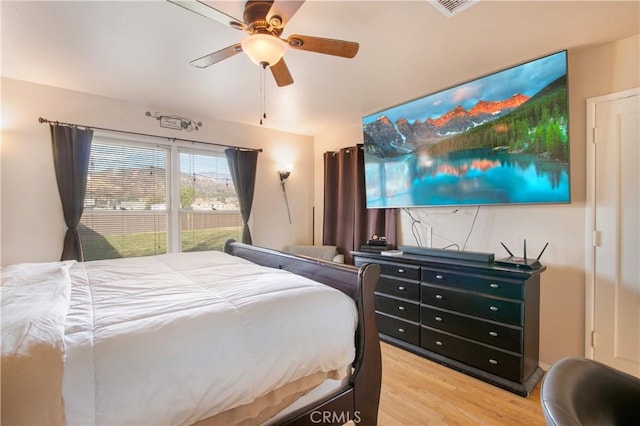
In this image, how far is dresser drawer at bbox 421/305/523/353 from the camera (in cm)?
216

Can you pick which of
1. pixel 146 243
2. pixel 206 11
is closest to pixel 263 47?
pixel 206 11

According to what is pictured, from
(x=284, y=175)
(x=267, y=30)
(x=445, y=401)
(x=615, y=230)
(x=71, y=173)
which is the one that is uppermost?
(x=267, y=30)

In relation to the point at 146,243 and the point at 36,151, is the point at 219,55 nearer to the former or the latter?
the point at 36,151

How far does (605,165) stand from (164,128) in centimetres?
426

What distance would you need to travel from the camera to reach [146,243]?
11.5 ft

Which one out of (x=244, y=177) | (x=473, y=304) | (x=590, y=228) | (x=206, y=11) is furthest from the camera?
(x=244, y=177)

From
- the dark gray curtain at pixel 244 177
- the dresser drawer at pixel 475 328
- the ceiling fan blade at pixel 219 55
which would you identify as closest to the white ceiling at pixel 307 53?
the ceiling fan blade at pixel 219 55

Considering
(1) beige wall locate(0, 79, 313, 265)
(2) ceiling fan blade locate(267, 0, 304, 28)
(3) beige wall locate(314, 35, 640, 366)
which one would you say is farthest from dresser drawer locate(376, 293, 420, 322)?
(1) beige wall locate(0, 79, 313, 265)

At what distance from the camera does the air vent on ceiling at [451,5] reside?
1735 mm

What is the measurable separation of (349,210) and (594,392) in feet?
10.6

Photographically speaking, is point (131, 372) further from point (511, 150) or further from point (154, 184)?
point (154, 184)

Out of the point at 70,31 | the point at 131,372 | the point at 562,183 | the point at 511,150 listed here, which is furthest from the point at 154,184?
the point at 562,183

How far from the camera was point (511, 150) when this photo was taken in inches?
95.7

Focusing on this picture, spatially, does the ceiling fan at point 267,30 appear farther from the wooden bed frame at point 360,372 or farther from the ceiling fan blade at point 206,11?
the wooden bed frame at point 360,372
